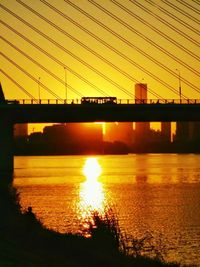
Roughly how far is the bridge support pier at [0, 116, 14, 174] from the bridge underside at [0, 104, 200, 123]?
129 cm

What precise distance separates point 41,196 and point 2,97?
40.3 m

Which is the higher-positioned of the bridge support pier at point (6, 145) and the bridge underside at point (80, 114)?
the bridge underside at point (80, 114)

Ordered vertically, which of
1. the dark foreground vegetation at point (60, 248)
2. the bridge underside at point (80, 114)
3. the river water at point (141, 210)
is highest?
the bridge underside at point (80, 114)

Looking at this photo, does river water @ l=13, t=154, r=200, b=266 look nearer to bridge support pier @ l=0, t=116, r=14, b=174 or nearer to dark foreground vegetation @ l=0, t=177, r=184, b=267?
dark foreground vegetation @ l=0, t=177, r=184, b=267

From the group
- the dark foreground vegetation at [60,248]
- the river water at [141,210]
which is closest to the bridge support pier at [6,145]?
the river water at [141,210]

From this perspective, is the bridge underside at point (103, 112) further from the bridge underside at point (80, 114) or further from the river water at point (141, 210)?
the river water at point (141, 210)

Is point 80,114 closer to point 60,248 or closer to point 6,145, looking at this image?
point 6,145

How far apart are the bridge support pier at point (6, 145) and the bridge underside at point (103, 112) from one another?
1.29 m

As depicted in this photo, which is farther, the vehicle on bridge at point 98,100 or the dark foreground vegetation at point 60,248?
the vehicle on bridge at point 98,100

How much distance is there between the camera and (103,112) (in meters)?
99.7

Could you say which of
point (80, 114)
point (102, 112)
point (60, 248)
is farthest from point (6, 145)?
point (60, 248)

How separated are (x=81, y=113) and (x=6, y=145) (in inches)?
505

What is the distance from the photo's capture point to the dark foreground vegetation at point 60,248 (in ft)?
56.8

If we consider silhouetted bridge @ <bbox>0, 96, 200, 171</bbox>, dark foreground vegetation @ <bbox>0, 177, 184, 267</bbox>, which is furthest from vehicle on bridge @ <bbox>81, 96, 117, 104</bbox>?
dark foreground vegetation @ <bbox>0, 177, 184, 267</bbox>
